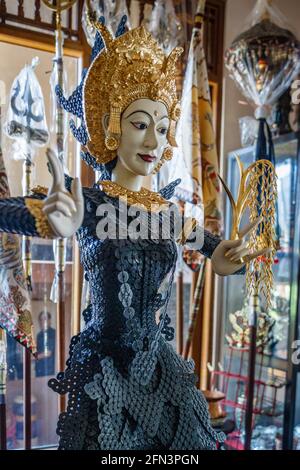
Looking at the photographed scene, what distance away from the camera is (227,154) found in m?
2.15

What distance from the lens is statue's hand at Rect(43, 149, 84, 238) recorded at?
2.16 feet

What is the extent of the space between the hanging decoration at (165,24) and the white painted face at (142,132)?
79 centimetres

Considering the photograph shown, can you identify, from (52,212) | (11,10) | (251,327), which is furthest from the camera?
(251,327)

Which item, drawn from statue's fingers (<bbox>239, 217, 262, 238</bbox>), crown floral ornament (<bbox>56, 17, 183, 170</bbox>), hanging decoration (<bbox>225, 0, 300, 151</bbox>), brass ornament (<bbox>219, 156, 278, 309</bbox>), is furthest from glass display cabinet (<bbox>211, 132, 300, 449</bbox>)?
crown floral ornament (<bbox>56, 17, 183, 170</bbox>)

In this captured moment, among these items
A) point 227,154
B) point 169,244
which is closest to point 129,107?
point 169,244

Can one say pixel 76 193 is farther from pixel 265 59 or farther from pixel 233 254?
pixel 265 59

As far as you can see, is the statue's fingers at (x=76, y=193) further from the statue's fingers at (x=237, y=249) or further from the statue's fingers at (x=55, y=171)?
the statue's fingers at (x=237, y=249)

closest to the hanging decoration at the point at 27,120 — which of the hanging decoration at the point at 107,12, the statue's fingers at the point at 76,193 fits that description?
the hanging decoration at the point at 107,12

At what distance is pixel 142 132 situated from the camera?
86 cm

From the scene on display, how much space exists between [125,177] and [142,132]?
0.11 m

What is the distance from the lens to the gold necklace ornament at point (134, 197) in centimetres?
88

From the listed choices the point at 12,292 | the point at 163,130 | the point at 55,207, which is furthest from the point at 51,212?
the point at 12,292

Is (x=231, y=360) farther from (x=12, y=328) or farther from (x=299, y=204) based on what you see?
(x=12, y=328)
